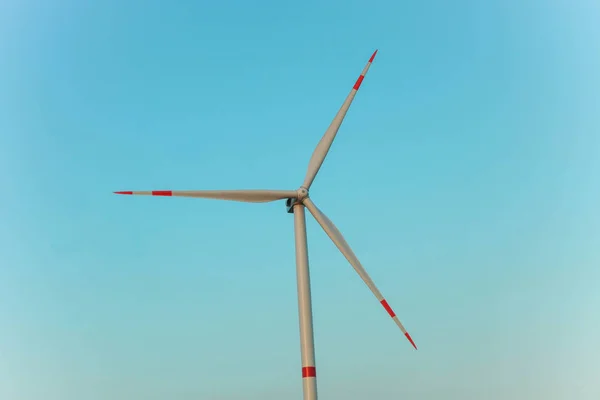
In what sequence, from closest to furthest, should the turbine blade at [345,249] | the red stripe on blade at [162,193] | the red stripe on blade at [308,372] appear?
1. the red stripe on blade at [308,372]
2. the red stripe on blade at [162,193]
3. the turbine blade at [345,249]

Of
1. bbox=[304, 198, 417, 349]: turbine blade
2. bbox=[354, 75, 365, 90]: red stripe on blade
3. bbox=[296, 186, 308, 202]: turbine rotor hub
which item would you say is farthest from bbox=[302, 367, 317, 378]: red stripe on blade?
bbox=[354, 75, 365, 90]: red stripe on blade

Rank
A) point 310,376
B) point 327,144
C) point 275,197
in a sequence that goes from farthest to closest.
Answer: point 327,144, point 275,197, point 310,376

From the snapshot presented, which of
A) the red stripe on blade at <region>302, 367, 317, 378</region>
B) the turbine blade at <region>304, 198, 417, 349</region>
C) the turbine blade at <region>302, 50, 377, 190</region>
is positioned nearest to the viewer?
the red stripe on blade at <region>302, 367, 317, 378</region>

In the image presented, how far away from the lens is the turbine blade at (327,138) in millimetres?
36812

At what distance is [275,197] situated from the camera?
34750 mm

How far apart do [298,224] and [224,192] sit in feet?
15.6

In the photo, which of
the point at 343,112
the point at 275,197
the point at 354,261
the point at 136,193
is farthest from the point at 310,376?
the point at 343,112

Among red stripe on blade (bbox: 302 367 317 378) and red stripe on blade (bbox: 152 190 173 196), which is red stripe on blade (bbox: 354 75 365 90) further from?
red stripe on blade (bbox: 302 367 317 378)

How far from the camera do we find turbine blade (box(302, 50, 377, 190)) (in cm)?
3681

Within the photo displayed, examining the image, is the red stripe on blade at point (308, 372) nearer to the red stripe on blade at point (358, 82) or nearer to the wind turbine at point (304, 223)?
the wind turbine at point (304, 223)

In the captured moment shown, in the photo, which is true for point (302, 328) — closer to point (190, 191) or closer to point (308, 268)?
point (308, 268)

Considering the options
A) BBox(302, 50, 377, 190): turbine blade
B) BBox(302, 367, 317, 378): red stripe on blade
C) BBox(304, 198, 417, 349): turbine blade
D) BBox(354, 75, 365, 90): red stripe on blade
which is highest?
BBox(354, 75, 365, 90): red stripe on blade

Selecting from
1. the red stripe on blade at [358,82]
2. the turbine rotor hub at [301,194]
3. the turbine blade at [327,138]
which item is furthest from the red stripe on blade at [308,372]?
the red stripe on blade at [358,82]

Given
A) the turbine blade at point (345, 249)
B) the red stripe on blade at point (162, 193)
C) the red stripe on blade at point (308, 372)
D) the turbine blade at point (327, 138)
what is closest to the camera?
the red stripe on blade at point (308, 372)
